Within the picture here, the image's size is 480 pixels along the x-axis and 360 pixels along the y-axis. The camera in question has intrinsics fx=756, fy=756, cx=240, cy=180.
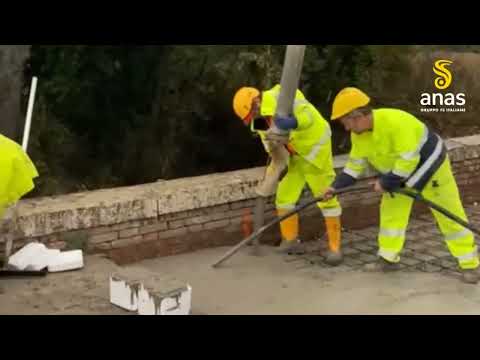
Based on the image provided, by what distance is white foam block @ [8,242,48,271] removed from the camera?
217 inches

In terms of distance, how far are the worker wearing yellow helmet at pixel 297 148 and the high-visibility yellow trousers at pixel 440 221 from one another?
493 mm

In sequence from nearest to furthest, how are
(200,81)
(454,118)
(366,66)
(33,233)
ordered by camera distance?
(33,233), (200,81), (366,66), (454,118)

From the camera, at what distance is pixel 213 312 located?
5.24m

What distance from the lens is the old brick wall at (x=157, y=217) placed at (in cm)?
592

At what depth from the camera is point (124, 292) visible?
4.84 metres

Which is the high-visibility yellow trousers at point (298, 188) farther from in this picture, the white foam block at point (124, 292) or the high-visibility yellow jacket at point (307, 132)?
the white foam block at point (124, 292)

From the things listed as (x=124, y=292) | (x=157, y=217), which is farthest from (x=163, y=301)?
(x=157, y=217)

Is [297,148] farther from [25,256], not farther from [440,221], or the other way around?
[25,256]

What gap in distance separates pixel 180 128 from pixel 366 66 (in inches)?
98.6

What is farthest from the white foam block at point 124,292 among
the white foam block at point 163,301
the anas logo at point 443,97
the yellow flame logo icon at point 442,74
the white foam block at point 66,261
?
the yellow flame logo icon at point 442,74
